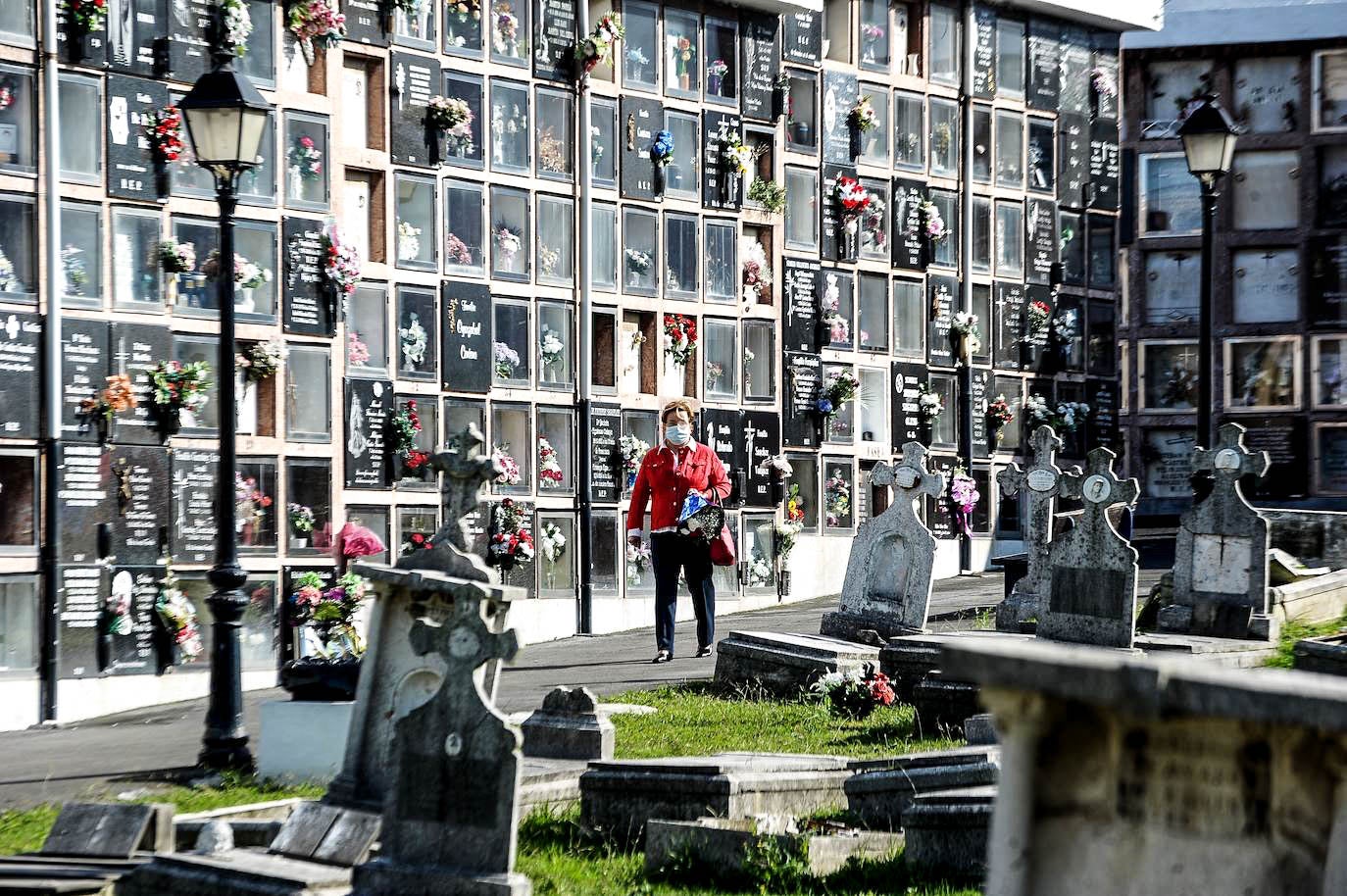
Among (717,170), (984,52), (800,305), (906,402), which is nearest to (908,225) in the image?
(906,402)

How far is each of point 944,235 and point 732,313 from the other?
4220 millimetres

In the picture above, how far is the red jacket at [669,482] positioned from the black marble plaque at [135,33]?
5.28 m

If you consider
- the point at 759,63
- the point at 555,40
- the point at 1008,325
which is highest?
the point at 759,63

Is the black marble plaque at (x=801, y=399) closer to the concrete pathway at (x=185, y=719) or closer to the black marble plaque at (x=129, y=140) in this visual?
the concrete pathway at (x=185, y=719)

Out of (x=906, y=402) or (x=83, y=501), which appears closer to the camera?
(x=83, y=501)

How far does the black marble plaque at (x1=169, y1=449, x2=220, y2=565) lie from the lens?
16.5 metres

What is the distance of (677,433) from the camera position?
14828 millimetres

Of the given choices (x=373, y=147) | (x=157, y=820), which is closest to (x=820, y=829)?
(x=157, y=820)

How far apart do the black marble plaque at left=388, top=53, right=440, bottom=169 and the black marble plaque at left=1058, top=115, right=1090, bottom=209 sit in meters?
11.0

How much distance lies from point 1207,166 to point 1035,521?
9.44 feet

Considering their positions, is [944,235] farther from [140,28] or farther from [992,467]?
[140,28]

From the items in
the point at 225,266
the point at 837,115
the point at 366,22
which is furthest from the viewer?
the point at 837,115

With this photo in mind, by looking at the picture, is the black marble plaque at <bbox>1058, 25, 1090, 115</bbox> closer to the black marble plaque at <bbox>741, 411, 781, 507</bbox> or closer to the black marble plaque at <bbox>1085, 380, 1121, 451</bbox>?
the black marble plaque at <bbox>1085, 380, 1121, 451</bbox>

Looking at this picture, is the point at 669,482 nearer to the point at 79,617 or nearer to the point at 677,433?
the point at 677,433
